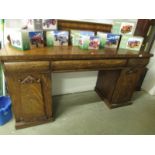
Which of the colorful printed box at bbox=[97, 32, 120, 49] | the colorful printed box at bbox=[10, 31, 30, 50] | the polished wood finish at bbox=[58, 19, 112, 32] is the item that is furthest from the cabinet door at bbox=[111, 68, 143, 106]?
the colorful printed box at bbox=[10, 31, 30, 50]

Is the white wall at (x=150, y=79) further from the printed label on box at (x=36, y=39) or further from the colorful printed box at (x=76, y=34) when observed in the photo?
the printed label on box at (x=36, y=39)

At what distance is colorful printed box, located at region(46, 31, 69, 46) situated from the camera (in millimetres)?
1449

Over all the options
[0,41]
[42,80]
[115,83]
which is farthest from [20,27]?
[115,83]

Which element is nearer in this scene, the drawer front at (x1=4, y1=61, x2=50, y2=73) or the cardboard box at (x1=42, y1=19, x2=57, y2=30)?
the drawer front at (x1=4, y1=61, x2=50, y2=73)

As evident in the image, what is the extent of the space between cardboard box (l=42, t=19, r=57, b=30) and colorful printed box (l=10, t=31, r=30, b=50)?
1.07 feet

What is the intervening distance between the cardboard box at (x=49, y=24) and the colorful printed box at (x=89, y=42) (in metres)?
0.36

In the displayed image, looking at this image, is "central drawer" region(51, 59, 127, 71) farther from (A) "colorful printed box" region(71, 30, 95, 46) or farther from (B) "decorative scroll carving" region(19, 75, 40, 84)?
(A) "colorful printed box" region(71, 30, 95, 46)

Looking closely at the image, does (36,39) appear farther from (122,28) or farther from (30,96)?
(122,28)

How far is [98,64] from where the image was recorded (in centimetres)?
149

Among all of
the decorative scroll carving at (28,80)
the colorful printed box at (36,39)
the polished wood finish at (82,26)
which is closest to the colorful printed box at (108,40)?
the polished wood finish at (82,26)

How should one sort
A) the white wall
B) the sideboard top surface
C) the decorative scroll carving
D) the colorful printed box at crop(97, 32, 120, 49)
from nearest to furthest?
the sideboard top surface, the decorative scroll carving, the colorful printed box at crop(97, 32, 120, 49), the white wall

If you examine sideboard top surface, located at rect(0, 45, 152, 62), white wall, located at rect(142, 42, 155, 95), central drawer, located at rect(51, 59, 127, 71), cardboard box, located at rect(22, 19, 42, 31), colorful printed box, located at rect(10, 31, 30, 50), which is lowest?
white wall, located at rect(142, 42, 155, 95)
